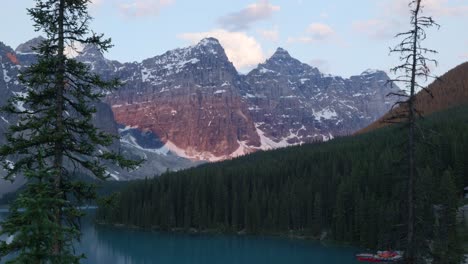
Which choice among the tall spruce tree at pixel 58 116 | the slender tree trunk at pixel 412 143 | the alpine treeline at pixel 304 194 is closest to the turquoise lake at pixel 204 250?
the alpine treeline at pixel 304 194

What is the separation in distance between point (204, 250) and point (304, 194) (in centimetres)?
4198

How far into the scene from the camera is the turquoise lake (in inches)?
3885

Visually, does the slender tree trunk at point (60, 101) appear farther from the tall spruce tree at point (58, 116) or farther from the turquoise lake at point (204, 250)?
the turquoise lake at point (204, 250)

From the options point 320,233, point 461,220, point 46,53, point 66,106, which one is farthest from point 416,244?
point 320,233

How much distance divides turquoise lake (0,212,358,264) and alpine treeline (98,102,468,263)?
9553mm

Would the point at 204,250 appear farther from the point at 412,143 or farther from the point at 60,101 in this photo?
the point at 60,101

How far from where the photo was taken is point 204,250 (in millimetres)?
114812

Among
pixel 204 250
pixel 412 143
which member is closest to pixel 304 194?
pixel 204 250

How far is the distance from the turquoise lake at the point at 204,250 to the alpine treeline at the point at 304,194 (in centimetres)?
955

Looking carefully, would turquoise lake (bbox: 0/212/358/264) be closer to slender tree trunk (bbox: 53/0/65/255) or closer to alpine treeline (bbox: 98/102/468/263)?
alpine treeline (bbox: 98/102/468/263)

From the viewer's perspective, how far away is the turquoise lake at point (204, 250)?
9869cm

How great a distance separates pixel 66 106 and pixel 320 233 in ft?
392

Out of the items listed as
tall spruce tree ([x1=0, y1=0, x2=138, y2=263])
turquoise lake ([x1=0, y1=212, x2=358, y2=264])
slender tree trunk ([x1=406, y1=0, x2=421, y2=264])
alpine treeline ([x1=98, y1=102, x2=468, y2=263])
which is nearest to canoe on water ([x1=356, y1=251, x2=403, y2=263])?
turquoise lake ([x1=0, y1=212, x2=358, y2=264])

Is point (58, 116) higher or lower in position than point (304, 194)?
higher
